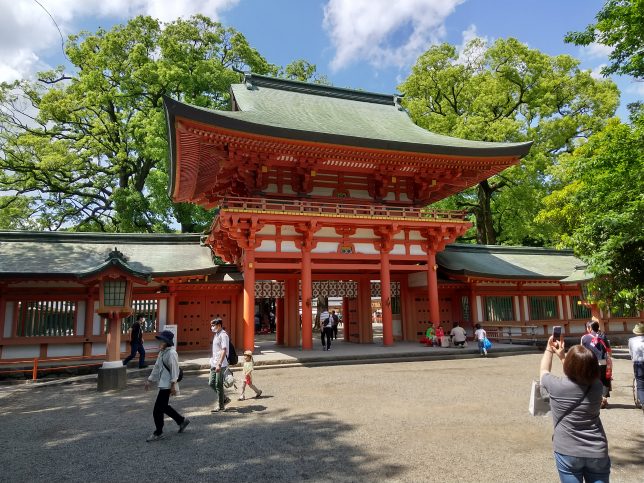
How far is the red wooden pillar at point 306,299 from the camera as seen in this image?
15906 mm

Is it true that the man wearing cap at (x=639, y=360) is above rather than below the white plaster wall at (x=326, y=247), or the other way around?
below

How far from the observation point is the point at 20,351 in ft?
47.9

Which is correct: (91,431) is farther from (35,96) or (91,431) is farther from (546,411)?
(35,96)

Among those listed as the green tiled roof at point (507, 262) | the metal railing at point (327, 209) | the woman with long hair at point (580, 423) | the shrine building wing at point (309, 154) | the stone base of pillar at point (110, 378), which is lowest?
the stone base of pillar at point (110, 378)

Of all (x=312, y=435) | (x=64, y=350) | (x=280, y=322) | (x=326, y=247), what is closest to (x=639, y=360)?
(x=312, y=435)

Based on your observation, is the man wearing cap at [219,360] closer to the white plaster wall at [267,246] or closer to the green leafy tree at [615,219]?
the green leafy tree at [615,219]

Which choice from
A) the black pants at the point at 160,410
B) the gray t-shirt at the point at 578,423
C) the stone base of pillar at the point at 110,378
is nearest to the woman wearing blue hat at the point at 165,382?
the black pants at the point at 160,410

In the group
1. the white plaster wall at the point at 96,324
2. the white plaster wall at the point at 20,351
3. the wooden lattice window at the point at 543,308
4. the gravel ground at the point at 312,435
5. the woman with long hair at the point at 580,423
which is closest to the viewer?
the woman with long hair at the point at 580,423

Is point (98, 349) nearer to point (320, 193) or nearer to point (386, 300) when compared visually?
point (320, 193)

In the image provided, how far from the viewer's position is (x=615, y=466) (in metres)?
5.15

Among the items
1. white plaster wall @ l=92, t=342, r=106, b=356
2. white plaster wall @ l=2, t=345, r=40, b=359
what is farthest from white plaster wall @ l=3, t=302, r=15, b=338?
white plaster wall @ l=92, t=342, r=106, b=356

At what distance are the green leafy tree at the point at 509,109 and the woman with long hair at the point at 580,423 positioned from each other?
87.2ft

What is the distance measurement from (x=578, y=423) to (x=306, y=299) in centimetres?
1302

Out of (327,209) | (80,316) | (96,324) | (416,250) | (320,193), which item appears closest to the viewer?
(80,316)
